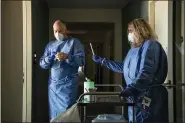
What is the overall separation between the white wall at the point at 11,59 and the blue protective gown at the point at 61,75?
9 centimetres

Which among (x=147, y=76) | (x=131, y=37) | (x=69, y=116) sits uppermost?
(x=131, y=37)

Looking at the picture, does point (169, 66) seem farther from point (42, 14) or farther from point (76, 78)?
point (42, 14)

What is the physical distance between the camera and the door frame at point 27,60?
28.2 inches

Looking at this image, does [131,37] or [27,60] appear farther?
[131,37]

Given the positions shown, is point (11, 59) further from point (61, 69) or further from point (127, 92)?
point (127, 92)

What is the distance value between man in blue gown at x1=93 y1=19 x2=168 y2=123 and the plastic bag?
0.14m

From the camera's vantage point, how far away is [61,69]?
2.61ft

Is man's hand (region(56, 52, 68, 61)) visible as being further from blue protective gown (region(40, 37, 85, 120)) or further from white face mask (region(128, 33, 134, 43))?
white face mask (region(128, 33, 134, 43))

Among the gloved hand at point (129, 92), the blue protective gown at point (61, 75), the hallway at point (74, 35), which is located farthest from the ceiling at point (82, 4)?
the gloved hand at point (129, 92)

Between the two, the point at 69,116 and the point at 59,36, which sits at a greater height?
the point at 59,36

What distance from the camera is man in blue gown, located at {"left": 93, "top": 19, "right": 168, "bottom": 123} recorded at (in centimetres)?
78

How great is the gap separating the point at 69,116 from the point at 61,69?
131mm

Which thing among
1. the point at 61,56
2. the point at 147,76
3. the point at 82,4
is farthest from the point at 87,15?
the point at 147,76

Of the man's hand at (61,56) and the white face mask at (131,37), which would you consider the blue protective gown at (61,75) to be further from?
the white face mask at (131,37)
